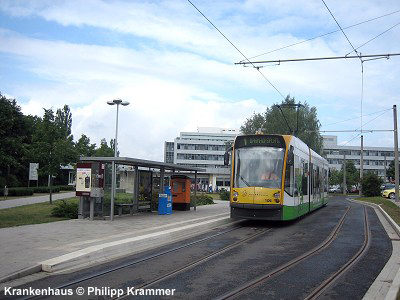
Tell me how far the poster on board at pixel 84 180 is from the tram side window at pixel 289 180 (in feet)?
25.8

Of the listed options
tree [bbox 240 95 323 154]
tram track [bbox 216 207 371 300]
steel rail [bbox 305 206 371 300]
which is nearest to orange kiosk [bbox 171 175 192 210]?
tram track [bbox 216 207 371 300]

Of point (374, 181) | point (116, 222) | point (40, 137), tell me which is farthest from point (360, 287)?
point (374, 181)

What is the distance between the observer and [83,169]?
17.5 m

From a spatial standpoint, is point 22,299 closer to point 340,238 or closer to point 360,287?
point 360,287

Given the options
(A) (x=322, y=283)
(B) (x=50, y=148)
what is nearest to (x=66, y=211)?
(B) (x=50, y=148)

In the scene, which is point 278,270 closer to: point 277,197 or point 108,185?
point 277,197

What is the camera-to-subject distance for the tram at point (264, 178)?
1570cm

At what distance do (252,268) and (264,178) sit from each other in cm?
736

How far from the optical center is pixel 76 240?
11.6m

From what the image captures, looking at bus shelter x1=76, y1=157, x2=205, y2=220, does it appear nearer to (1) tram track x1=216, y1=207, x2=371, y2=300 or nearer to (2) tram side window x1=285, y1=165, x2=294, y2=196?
(2) tram side window x1=285, y1=165, x2=294, y2=196

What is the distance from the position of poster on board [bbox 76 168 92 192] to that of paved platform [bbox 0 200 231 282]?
1.38 metres

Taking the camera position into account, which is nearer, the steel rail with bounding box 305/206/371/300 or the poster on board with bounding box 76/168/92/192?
the steel rail with bounding box 305/206/371/300

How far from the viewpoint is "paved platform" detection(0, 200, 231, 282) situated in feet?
29.0

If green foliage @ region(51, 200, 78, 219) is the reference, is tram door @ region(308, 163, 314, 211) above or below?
above
